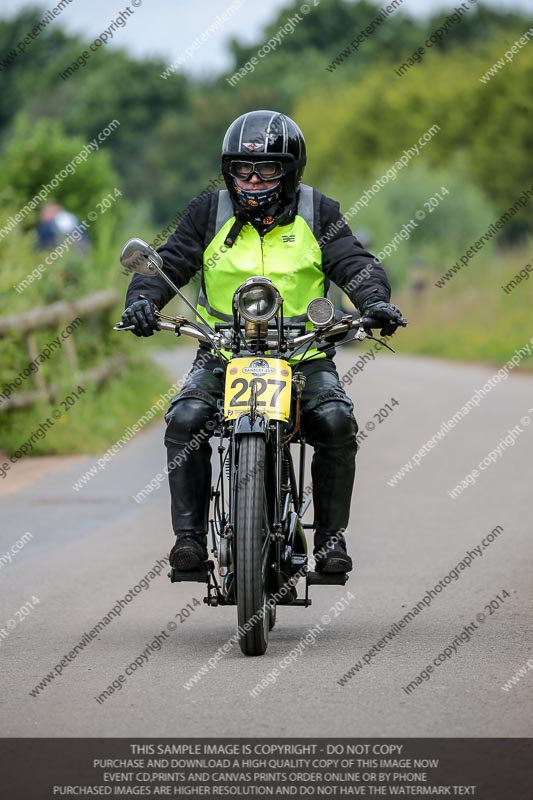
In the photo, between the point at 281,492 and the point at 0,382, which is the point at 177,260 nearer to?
the point at 281,492

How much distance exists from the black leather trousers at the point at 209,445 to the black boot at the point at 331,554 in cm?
3

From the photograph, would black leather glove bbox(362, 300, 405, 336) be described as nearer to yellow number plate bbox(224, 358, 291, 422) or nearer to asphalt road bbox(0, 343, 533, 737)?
yellow number plate bbox(224, 358, 291, 422)

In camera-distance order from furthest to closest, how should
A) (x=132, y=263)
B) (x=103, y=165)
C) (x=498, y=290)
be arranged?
(x=498, y=290) < (x=103, y=165) < (x=132, y=263)

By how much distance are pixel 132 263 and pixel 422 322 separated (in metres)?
28.4

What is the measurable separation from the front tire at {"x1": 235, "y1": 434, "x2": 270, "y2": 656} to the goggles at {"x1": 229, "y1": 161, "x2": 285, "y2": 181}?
3.80ft

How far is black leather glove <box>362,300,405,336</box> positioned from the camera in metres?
6.15

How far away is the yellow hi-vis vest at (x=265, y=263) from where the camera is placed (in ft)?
21.3

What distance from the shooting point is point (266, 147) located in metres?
6.36

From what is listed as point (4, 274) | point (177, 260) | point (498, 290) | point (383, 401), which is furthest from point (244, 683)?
point (498, 290)

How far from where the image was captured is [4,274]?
14094 mm

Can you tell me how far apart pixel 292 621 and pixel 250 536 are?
4.43 feet

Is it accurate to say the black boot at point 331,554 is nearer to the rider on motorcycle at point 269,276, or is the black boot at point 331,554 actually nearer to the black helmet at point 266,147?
the rider on motorcycle at point 269,276
